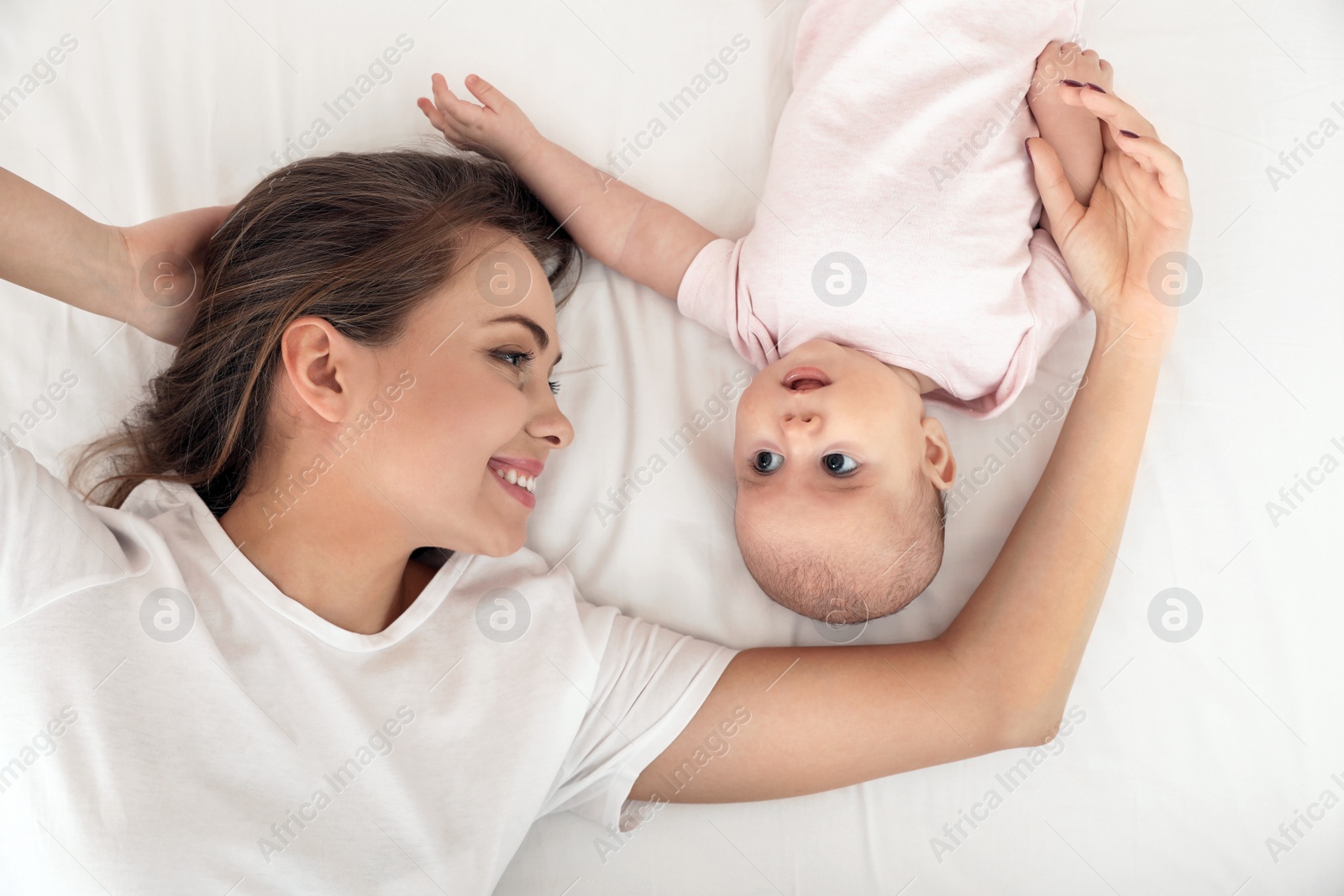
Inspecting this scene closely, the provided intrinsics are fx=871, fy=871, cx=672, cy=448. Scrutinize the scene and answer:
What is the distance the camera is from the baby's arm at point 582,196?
1.83 metres

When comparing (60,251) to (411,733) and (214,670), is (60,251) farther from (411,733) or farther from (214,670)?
(411,733)

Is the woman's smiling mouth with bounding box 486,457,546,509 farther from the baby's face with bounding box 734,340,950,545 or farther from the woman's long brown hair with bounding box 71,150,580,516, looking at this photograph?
the baby's face with bounding box 734,340,950,545

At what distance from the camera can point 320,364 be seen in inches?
56.1

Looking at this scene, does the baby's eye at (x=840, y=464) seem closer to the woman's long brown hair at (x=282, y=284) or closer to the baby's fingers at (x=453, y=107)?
the woman's long brown hair at (x=282, y=284)

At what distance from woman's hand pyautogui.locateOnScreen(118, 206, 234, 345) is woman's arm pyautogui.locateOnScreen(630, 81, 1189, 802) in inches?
46.7

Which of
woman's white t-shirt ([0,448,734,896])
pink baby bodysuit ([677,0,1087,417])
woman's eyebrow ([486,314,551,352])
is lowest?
woman's white t-shirt ([0,448,734,896])

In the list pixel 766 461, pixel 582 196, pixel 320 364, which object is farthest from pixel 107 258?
pixel 766 461

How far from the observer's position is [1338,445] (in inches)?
64.6

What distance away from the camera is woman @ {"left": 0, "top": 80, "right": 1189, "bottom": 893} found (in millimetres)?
1319

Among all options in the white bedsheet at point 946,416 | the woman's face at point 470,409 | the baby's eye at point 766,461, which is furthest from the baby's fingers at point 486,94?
the baby's eye at point 766,461

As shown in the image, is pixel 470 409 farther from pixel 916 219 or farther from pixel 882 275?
pixel 916 219

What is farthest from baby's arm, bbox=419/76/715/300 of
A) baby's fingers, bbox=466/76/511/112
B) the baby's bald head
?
the baby's bald head

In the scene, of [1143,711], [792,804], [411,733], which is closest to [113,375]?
[411,733]

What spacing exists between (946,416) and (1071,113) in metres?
0.63
